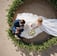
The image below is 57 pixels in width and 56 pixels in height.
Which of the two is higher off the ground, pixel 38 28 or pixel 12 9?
pixel 12 9

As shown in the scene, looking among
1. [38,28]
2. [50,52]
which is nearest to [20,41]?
[38,28]

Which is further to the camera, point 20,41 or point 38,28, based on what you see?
point 20,41

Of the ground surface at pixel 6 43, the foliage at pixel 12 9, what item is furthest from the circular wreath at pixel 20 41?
the ground surface at pixel 6 43

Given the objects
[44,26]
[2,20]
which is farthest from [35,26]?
[2,20]

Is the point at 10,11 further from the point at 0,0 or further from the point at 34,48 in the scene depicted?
the point at 34,48

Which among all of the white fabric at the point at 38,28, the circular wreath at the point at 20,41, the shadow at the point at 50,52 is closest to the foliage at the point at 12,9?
the circular wreath at the point at 20,41

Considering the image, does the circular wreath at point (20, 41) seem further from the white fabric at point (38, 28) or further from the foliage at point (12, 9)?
the white fabric at point (38, 28)

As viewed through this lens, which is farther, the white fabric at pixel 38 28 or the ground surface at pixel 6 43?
the ground surface at pixel 6 43

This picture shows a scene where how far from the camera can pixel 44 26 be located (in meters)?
6.23

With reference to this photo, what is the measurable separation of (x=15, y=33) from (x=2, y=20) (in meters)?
0.33

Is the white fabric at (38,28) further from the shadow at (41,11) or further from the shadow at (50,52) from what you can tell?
the shadow at (50,52)

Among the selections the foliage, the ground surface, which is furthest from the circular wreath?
the ground surface

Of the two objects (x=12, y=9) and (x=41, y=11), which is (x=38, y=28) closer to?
(x=41, y=11)

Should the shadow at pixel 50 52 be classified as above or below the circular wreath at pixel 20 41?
below
